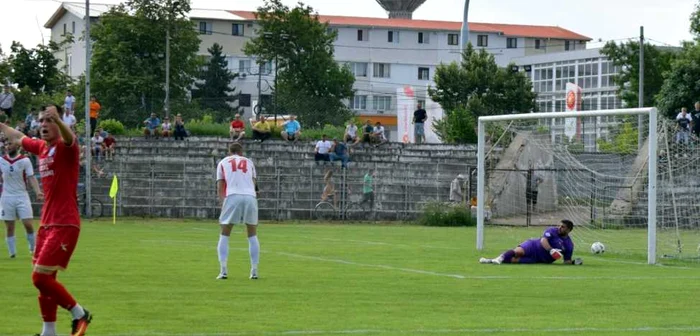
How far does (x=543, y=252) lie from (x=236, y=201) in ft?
23.1

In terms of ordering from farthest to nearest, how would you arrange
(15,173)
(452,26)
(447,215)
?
1. (452,26)
2. (447,215)
3. (15,173)

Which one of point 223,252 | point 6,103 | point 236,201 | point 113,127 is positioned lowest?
point 223,252

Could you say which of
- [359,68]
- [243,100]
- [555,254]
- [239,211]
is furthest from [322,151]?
[359,68]

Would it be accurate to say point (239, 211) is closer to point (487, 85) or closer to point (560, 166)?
point (560, 166)

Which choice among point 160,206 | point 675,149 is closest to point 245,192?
point 675,149

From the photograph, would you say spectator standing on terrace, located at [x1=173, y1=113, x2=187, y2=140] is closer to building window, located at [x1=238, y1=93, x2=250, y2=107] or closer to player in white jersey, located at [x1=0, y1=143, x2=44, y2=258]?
player in white jersey, located at [x1=0, y1=143, x2=44, y2=258]

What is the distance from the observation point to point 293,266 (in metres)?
23.0

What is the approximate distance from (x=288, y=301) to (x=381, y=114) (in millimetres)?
119154

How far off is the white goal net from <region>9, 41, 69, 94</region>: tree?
158 feet

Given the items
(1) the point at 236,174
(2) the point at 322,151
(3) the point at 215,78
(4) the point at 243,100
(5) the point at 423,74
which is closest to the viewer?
(1) the point at 236,174

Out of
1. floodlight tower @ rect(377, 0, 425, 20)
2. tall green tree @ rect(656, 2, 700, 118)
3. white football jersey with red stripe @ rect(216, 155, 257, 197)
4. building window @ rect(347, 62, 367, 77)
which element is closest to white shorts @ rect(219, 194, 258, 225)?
white football jersey with red stripe @ rect(216, 155, 257, 197)

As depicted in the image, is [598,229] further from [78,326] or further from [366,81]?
[366,81]

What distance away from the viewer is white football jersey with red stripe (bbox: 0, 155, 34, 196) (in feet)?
76.9

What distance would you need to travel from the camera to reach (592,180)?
125 ft
